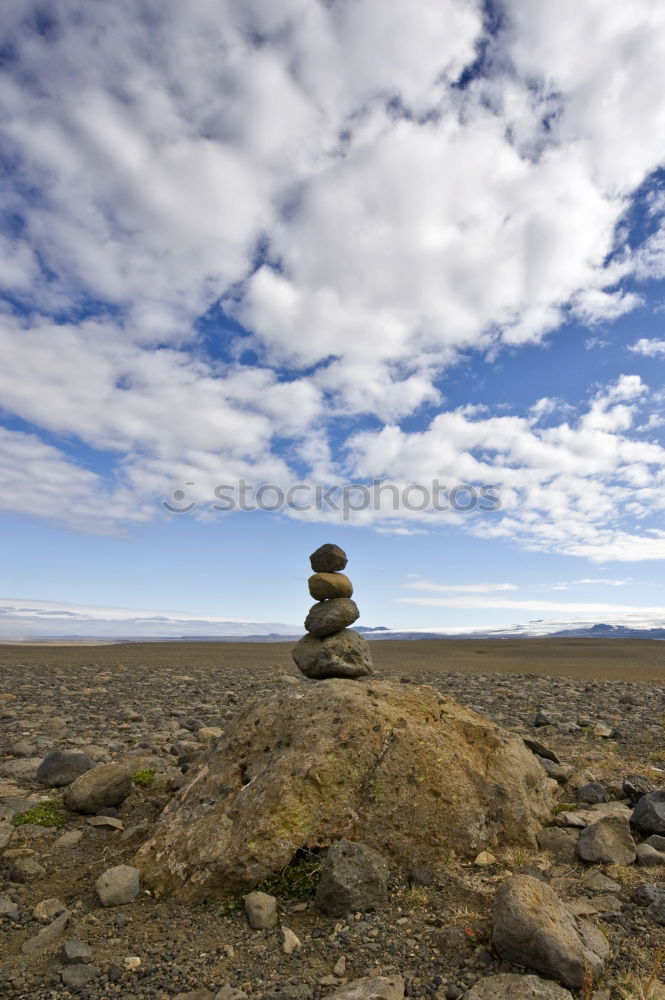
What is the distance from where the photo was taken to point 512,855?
7996 mm

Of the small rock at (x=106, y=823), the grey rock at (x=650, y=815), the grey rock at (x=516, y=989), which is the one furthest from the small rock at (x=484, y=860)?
the small rock at (x=106, y=823)

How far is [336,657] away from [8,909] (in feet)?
24.3

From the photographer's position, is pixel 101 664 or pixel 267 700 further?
pixel 101 664

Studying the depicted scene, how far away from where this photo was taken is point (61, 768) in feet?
36.6

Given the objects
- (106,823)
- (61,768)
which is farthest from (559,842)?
(61,768)

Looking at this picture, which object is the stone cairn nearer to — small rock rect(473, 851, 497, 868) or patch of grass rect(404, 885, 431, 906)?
small rock rect(473, 851, 497, 868)

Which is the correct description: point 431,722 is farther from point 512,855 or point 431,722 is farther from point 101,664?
point 101,664

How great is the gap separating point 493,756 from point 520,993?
170 inches

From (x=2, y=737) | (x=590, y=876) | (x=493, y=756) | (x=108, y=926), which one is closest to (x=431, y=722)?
(x=493, y=756)

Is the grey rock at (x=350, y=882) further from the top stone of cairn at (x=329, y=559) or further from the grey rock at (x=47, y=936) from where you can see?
the top stone of cairn at (x=329, y=559)

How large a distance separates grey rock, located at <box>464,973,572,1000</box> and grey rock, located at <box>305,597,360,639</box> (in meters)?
8.48

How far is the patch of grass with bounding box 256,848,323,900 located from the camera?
23.0ft

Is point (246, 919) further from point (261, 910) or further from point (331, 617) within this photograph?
point (331, 617)

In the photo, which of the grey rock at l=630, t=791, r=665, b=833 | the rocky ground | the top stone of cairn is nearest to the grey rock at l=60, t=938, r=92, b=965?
the rocky ground
